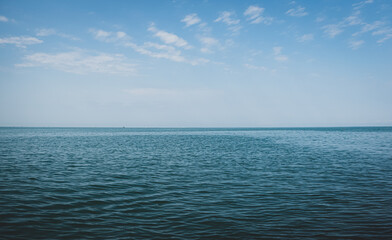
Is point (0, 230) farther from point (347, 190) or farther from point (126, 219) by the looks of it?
point (347, 190)

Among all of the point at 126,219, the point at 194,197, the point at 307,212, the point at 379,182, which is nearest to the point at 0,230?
the point at 126,219

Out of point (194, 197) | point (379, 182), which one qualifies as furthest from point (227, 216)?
point (379, 182)

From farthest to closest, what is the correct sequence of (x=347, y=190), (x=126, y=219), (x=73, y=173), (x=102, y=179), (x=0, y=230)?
(x=73, y=173) → (x=102, y=179) → (x=347, y=190) → (x=126, y=219) → (x=0, y=230)

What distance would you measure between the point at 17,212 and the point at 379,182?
77.6 feet

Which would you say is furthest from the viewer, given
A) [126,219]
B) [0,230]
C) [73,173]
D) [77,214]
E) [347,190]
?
[73,173]

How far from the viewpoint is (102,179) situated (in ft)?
61.7

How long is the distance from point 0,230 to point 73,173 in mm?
12479

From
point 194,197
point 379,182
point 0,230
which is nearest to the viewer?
point 0,230

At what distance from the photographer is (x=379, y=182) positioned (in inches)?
696

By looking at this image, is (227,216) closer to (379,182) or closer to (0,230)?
(0,230)

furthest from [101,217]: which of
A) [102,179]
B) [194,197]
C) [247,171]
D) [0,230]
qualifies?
[247,171]

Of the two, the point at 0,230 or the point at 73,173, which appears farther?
the point at 73,173

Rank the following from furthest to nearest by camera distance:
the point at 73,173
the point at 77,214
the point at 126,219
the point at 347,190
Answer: the point at 73,173 → the point at 347,190 → the point at 77,214 → the point at 126,219

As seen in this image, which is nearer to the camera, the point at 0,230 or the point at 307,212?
the point at 0,230
